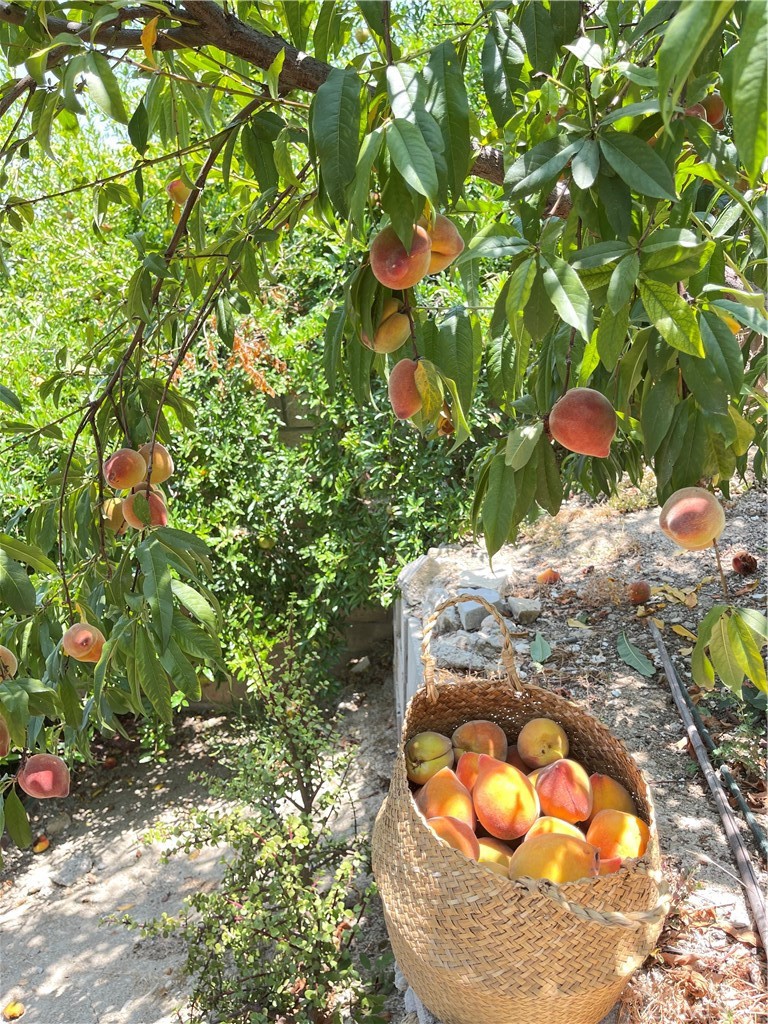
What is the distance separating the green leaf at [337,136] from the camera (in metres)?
0.69

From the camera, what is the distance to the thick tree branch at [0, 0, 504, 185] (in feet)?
3.16

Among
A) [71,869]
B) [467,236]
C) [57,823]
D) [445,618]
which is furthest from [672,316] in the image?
[57,823]

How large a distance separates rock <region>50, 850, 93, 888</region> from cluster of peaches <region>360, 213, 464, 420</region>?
10.2 ft

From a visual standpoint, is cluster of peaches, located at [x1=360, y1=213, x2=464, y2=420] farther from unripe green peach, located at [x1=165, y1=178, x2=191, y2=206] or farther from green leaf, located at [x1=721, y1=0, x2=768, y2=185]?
unripe green peach, located at [x1=165, y1=178, x2=191, y2=206]

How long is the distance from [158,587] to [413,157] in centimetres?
62

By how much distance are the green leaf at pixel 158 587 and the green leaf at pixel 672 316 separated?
0.66 meters

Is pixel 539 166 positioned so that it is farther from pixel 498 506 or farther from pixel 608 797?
pixel 608 797

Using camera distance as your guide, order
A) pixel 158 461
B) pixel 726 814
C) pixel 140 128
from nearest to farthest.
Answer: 1. pixel 140 128
2. pixel 158 461
3. pixel 726 814

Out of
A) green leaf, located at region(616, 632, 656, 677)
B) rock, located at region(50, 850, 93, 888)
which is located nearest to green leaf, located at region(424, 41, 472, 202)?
green leaf, located at region(616, 632, 656, 677)

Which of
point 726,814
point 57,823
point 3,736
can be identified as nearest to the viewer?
point 3,736

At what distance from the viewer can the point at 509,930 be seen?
134cm

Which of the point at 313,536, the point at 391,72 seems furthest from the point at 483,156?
the point at 313,536

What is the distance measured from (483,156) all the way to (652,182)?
49 centimetres

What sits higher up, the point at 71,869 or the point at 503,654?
the point at 503,654
